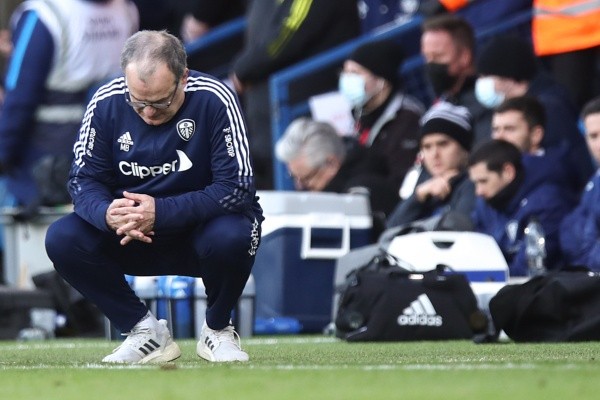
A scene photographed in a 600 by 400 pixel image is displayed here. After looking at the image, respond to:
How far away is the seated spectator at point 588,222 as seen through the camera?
9.48 metres

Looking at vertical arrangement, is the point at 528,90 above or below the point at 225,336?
above

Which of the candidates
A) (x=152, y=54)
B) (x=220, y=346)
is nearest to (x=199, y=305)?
(x=220, y=346)

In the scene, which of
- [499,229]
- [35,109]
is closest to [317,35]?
[35,109]

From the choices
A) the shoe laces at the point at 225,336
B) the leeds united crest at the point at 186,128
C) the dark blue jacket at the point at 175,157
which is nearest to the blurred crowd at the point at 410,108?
the shoe laces at the point at 225,336

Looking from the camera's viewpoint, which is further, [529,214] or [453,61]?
[453,61]

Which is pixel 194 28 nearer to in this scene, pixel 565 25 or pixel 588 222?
pixel 565 25

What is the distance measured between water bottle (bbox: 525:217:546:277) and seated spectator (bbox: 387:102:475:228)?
0.83m

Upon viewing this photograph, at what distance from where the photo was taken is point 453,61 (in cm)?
1152

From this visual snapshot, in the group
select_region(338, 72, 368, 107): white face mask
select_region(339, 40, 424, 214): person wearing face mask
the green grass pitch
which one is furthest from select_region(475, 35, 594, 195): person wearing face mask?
the green grass pitch

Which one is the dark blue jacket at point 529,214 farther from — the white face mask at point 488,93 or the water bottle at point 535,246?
the white face mask at point 488,93

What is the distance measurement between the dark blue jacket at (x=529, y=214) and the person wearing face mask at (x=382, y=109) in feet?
5.05

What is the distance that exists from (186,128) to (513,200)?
3906 mm

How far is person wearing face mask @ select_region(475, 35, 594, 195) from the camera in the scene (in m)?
10.8

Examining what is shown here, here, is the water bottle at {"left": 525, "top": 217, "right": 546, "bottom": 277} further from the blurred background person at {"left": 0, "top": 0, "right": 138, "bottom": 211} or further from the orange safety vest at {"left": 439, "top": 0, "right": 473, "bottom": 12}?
the blurred background person at {"left": 0, "top": 0, "right": 138, "bottom": 211}
